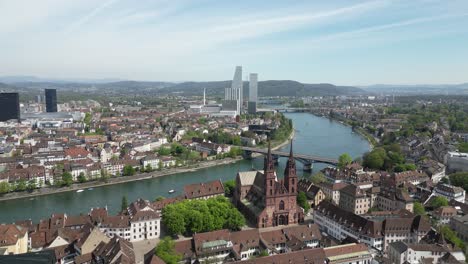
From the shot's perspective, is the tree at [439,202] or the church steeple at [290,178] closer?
the church steeple at [290,178]

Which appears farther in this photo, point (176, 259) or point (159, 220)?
point (159, 220)

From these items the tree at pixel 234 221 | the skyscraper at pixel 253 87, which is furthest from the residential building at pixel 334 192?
the skyscraper at pixel 253 87

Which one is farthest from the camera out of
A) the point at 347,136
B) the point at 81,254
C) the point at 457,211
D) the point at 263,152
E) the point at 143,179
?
the point at 347,136

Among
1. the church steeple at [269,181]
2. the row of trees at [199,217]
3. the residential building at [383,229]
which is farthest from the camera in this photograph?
the church steeple at [269,181]

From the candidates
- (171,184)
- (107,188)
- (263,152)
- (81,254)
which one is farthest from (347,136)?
(81,254)

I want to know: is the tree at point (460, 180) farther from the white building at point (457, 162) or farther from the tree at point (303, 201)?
the tree at point (303, 201)

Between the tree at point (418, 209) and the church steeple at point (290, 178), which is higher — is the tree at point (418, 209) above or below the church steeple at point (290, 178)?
below

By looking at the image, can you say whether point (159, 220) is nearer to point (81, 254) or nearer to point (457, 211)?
point (81, 254)

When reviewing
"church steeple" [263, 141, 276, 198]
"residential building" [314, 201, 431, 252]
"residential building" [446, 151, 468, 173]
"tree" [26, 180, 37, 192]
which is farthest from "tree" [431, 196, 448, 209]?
"tree" [26, 180, 37, 192]
